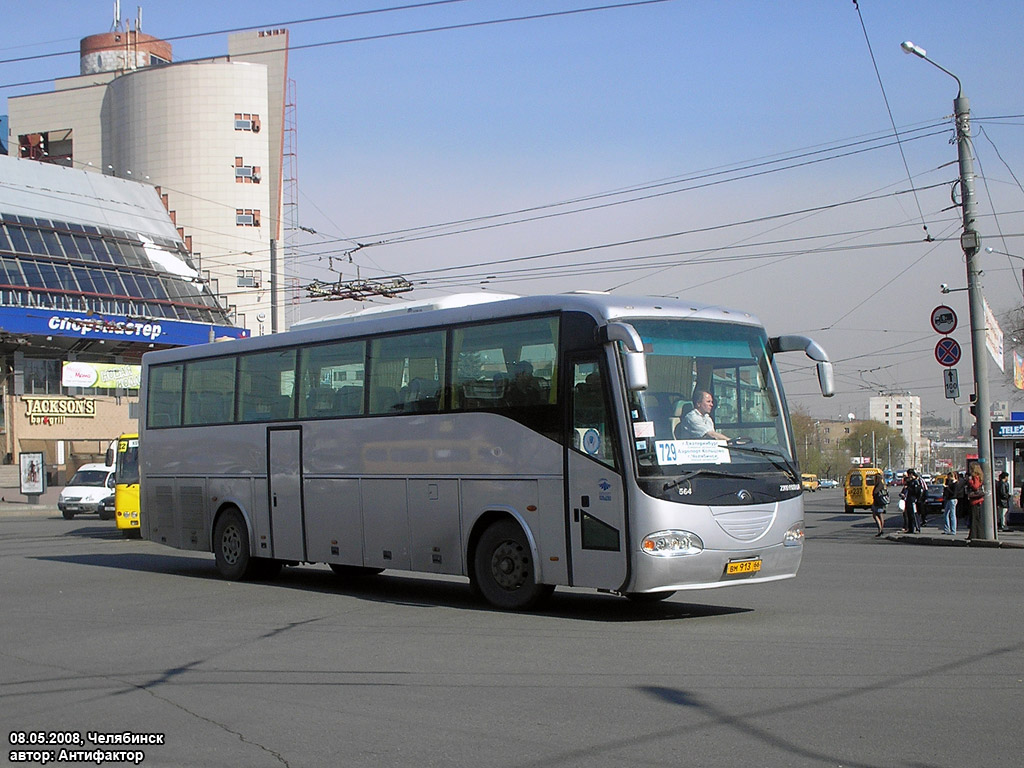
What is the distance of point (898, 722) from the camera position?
6.71m

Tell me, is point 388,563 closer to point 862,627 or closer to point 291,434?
point 291,434

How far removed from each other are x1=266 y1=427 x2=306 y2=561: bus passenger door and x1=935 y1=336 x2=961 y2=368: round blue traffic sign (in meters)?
16.8

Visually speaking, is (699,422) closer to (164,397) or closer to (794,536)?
(794,536)

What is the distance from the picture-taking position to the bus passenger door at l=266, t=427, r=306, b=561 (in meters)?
15.6

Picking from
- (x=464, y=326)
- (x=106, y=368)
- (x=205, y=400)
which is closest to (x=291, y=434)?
(x=205, y=400)

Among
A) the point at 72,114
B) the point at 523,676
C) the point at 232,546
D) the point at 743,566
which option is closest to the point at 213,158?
the point at 72,114

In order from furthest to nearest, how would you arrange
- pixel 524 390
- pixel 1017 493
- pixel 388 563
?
1. pixel 1017 493
2. pixel 388 563
3. pixel 524 390

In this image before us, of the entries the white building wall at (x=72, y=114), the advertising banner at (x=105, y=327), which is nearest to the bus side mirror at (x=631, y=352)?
the advertising banner at (x=105, y=327)

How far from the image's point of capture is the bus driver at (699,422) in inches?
451

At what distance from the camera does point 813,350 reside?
1239 cm

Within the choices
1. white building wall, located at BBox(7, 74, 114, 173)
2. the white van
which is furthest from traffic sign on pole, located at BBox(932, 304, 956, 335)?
white building wall, located at BBox(7, 74, 114, 173)

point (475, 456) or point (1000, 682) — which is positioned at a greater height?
point (475, 456)

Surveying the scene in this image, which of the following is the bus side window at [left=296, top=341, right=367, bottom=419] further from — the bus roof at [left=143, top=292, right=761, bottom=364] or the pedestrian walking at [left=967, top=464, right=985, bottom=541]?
the pedestrian walking at [left=967, top=464, right=985, bottom=541]

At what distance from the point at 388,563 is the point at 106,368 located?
48024 millimetres
